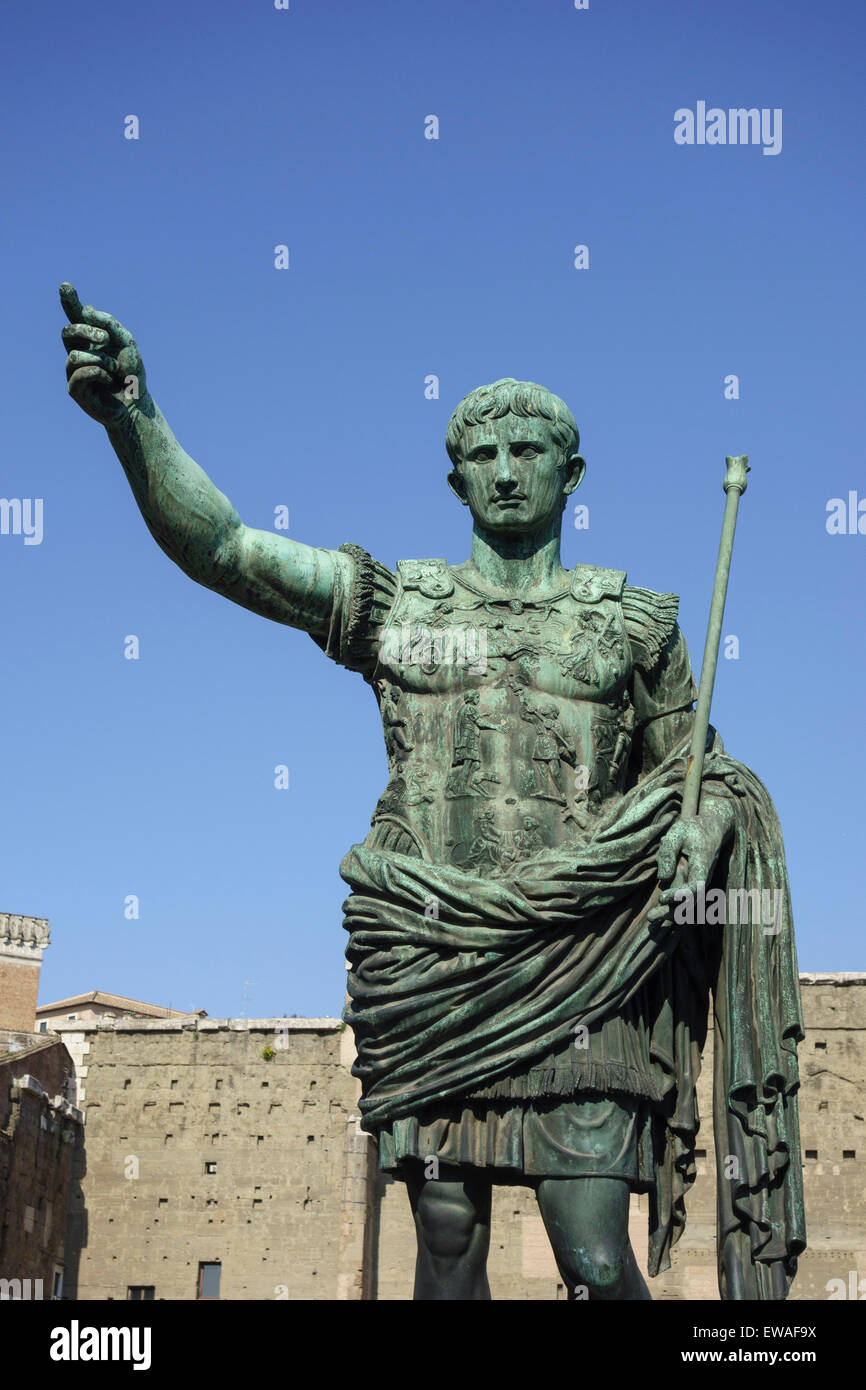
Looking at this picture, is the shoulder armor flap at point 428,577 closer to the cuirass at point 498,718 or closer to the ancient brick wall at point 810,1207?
the cuirass at point 498,718

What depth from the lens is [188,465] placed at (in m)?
5.08

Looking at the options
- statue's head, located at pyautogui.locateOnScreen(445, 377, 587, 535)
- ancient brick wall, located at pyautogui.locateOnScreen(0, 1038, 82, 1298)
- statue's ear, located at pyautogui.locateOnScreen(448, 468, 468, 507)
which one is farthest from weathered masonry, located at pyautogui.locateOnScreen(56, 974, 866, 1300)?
statue's head, located at pyautogui.locateOnScreen(445, 377, 587, 535)

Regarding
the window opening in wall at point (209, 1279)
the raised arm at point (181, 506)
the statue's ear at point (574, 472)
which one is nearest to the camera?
the raised arm at point (181, 506)

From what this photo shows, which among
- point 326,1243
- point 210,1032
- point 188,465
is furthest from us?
point 210,1032

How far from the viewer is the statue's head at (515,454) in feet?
17.4

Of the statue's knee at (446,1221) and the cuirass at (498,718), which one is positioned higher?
the cuirass at (498,718)

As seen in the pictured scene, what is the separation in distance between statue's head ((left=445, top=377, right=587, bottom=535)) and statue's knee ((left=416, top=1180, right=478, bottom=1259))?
189cm

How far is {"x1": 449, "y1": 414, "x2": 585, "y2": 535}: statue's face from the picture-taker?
5297mm

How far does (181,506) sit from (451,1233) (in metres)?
2.09

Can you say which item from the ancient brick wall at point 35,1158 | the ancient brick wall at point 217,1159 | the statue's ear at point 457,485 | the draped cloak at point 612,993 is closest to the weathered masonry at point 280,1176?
the ancient brick wall at point 217,1159

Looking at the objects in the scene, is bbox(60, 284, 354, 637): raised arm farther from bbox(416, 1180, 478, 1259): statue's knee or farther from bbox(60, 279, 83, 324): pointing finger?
bbox(416, 1180, 478, 1259): statue's knee
